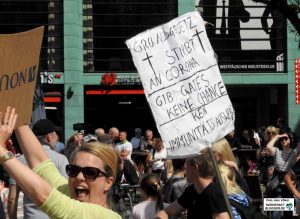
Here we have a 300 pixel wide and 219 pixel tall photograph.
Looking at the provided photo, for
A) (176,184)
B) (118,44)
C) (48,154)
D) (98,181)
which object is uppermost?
(98,181)

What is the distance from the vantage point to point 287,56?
31688mm

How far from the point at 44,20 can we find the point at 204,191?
26456 mm

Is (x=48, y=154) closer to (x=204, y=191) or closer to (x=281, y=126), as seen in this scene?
(x=204, y=191)

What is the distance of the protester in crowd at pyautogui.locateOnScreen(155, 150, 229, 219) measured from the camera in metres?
5.41

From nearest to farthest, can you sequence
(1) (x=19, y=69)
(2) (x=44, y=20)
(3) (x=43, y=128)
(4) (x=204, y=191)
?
(1) (x=19, y=69), (4) (x=204, y=191), (3) (x=43, y=128), (2) (x=44, y=20)

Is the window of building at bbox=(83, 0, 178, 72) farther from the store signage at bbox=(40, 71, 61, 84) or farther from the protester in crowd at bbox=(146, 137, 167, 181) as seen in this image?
the protester in crowd at bbox=(146, 137, 167, 181)

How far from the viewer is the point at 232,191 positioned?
5.84 meters

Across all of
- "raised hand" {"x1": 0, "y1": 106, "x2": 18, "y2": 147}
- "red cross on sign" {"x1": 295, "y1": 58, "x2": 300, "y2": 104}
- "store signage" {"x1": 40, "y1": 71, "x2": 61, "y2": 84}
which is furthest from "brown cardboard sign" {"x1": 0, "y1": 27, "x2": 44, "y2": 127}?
"store signage" {"x1": 40, "y1": 71, "x2": 61, "y2": 84}

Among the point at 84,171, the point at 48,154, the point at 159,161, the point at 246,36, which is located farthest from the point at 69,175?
the point at 246,36

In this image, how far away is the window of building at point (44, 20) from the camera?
31.0m

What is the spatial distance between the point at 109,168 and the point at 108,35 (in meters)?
28.0

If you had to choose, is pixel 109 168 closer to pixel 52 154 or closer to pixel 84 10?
pixel 52 154

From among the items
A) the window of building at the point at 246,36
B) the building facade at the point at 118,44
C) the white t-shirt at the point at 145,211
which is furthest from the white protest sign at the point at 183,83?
the window of building at the point at 246,36

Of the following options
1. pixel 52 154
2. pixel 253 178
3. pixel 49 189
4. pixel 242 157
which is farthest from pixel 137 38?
pixel 242 157
